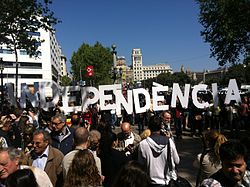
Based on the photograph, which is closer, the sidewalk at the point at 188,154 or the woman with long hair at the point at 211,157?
the woman with long hair at the point at 211,157

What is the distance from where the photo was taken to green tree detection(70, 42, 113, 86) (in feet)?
237

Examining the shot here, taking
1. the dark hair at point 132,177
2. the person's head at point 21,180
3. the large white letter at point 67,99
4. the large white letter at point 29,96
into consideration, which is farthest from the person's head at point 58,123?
the large white letter at point 29,96

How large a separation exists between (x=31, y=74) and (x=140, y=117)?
7015 centimetres

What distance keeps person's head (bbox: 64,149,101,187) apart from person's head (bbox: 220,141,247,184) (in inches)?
52.1

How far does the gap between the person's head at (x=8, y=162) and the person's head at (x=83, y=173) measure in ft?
1.97

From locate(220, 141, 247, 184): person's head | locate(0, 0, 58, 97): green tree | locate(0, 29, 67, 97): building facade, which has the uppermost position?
locate(0, 29, 67, 97): building facade

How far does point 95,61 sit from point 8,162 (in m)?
70.8

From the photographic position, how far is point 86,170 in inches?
120

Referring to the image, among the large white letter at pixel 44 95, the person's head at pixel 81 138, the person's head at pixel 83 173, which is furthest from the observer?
the large white letter at pixel 44 95

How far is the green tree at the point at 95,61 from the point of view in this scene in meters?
72.4

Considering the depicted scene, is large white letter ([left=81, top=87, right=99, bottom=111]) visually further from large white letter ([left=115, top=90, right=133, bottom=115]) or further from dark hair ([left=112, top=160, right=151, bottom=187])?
dark hair ([left=112, top=160, right=151, bottom=187])

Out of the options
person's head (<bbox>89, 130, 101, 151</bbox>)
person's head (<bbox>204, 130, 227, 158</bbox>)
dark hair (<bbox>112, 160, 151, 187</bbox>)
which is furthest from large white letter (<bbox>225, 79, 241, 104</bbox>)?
dark hair (<bbox>112, 160, 151, 187</bbox>)

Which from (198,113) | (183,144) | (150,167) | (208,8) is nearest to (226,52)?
(208,8)

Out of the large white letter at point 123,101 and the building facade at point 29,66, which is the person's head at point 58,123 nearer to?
the large white letter at point 123,101
